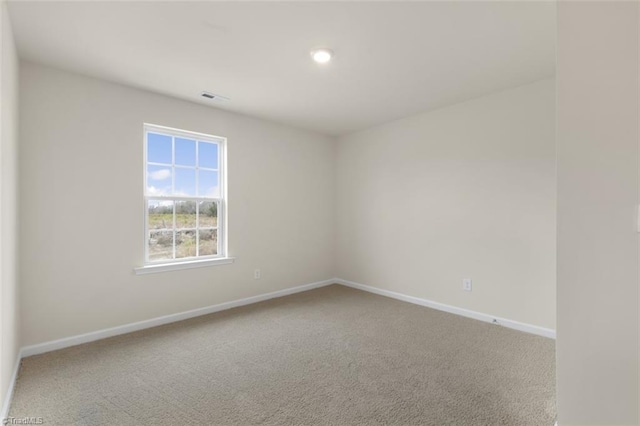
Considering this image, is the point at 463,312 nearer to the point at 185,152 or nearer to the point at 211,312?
the point at 211,312

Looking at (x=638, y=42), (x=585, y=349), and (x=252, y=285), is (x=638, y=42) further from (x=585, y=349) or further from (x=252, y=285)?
(x=252, y=285)

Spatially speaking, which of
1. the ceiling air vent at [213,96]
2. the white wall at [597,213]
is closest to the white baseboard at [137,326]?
the ceiling air vent at [213,96]

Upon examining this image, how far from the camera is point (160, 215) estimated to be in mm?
3334

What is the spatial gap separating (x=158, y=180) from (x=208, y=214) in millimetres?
674

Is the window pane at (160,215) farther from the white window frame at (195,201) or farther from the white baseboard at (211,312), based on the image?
the white baseboard at (211,312)

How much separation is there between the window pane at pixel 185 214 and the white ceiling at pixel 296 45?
1.19m

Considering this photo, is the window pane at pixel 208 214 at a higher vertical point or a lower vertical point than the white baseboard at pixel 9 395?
higher

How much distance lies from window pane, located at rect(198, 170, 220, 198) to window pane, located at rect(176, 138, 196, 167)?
0.55 ft

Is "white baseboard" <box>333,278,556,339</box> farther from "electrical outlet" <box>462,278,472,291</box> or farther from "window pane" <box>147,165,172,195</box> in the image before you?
"window pane" <box>147,165,172,195</box>

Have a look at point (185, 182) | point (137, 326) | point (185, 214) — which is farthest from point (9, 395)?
point (185, 182)

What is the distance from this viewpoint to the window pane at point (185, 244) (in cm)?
347

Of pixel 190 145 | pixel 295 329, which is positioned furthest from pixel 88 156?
pixel 295 329

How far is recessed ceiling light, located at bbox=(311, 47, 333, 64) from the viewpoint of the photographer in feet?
7.74

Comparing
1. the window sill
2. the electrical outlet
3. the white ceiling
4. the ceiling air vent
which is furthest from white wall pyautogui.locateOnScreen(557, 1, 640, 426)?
the window sill
